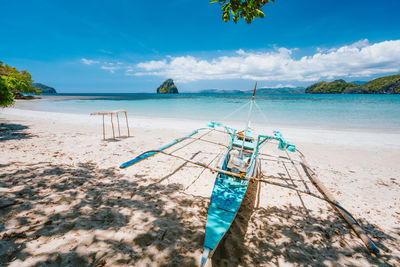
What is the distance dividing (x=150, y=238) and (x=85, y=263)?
1.12 metres

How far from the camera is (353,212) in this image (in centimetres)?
502

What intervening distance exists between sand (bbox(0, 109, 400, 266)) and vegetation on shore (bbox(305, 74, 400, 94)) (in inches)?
6145

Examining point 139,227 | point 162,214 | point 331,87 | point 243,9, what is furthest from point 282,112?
point 331,87

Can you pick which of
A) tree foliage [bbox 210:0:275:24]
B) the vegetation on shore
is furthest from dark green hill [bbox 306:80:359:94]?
tree foliage [bbox 210:0:275:24]

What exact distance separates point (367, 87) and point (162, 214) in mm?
176953

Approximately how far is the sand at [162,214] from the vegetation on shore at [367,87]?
156 meters

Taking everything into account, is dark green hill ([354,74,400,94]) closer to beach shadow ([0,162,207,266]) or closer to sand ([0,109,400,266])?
sand ([0,109,400,266])

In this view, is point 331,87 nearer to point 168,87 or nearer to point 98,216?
point 168,87

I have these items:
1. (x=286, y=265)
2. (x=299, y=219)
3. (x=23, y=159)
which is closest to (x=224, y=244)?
(x=286, y=265)

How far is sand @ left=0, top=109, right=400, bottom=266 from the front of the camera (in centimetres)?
304

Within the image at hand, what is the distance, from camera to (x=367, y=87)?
4852 inches

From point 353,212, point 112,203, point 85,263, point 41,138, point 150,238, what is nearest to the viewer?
point 85,263

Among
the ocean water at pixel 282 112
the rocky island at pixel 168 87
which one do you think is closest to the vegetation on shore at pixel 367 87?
the ocean water at pixel 282 112

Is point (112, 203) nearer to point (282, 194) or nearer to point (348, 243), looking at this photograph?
point (282, 194)
